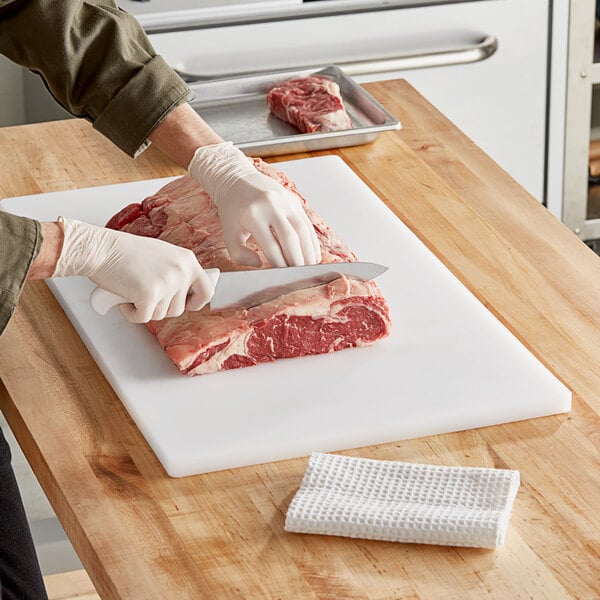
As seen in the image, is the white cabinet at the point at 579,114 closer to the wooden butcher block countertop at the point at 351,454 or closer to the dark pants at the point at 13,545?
the wooden butcher block countertop at the point at 351,454

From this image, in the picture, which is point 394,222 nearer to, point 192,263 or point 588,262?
point 588,262

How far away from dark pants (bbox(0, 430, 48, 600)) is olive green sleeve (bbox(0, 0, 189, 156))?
1.74ft

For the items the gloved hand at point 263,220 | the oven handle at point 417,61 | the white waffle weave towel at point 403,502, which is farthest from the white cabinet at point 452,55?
the white waffle weave towel at point 403,502

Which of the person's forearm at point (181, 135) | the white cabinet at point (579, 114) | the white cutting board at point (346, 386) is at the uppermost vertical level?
the person's forearm at point (181, 135)

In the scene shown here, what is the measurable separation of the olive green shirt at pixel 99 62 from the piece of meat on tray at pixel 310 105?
14.3 inches

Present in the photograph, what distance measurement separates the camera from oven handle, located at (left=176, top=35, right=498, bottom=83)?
9.74ft

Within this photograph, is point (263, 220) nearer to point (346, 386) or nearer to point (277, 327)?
point (277, 327)

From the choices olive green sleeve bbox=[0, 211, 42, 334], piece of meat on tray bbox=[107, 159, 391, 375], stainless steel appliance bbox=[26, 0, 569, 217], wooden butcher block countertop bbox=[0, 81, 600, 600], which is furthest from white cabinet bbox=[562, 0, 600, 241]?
olive green sleeve bbox=[0, 211, 42, 334]

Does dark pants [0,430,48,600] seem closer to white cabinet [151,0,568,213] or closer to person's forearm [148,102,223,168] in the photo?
person's forearm [148,102,223,168]

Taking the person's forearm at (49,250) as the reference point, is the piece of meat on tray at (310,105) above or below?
below

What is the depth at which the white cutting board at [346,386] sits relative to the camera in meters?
1.44

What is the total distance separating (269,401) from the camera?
1.51m

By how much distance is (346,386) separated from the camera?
1538mm

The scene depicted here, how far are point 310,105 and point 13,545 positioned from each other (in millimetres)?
947
